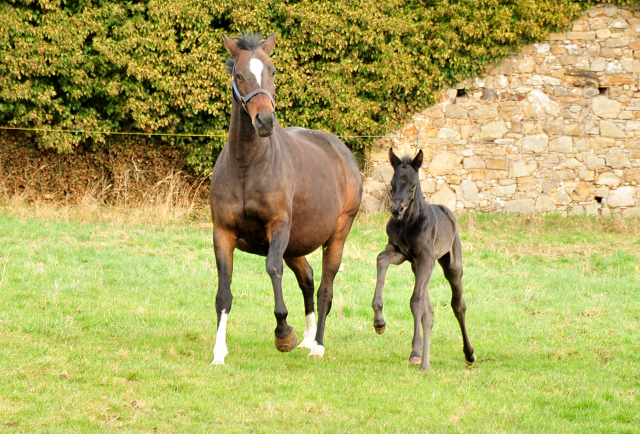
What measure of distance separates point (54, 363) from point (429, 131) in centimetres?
1324

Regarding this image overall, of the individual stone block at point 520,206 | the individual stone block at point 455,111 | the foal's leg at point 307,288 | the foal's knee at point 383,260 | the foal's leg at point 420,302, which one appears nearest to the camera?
the foal's knee at point 383,260

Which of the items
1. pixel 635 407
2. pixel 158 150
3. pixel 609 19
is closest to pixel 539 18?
pixel 609 19

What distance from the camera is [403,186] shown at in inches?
279

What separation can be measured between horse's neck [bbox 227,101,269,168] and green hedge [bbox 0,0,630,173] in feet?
33.5

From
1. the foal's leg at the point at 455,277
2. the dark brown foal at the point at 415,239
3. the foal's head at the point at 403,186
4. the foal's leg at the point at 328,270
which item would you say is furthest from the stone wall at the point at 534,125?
the foal's head at the point at 403,186

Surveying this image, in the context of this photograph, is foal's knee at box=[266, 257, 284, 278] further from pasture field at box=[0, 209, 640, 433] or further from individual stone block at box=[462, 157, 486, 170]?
individual stone block at box=[462, 157, 486, 170]

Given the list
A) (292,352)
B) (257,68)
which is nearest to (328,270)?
(292,352)

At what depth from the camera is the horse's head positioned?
6.34m

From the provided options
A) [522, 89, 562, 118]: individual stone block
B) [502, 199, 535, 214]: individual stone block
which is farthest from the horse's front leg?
[522, 89, 562, 118]: individual stone block

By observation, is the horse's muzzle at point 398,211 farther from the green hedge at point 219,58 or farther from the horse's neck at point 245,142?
the green hedge at point 219,58

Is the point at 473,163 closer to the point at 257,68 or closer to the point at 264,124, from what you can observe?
the point at 257,68

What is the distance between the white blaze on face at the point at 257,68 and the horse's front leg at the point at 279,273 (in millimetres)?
1285

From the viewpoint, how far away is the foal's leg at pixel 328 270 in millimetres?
7852

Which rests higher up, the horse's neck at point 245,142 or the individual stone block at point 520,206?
the horse's neck at point 245,142
